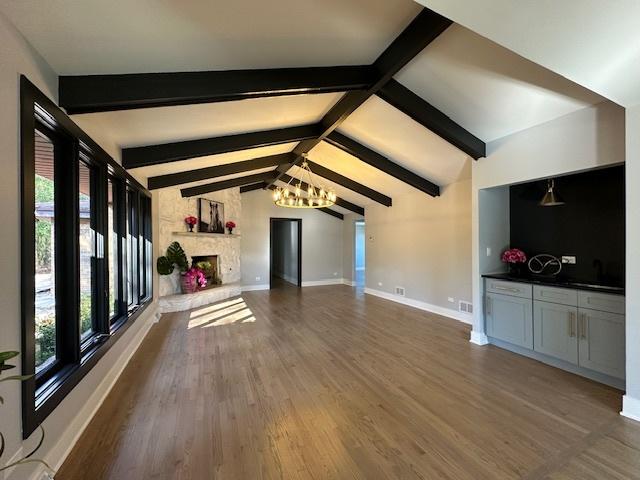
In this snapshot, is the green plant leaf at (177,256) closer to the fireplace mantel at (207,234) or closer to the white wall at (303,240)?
the fireplace mantel at (207,234)

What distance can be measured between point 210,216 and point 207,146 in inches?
137

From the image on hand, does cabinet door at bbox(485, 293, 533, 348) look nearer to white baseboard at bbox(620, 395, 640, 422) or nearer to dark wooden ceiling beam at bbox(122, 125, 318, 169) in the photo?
white baseboard at bbox(620, 395, 640, 422)

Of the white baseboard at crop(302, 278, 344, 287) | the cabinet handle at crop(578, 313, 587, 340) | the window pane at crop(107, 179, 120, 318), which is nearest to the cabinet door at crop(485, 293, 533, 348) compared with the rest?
the cabinet handle at crop(578, 313, 587, 340)

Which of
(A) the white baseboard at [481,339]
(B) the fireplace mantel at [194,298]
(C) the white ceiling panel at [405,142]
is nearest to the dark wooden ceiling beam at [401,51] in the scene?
(C) the white ceiling panel at [405,142]

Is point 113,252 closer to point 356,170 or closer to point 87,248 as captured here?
point 87,248

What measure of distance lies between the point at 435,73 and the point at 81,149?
343 centimetres

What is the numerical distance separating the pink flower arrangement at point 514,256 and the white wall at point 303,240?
6.15 metres

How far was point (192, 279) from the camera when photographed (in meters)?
6.21

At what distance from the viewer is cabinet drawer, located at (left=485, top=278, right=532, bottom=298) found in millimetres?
3496

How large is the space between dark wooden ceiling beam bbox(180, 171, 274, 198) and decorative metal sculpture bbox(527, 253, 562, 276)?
5.72 m

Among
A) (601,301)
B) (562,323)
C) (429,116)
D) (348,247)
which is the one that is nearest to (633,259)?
(601,301)

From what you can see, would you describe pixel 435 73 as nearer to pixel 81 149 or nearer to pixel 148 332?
pixel 81 149

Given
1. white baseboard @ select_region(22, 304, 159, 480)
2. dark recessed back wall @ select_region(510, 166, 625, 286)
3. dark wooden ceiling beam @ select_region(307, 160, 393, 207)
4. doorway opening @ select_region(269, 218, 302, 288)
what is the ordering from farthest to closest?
doorway opening @ select_region(269, 218, 302, 288)
dark wooden ceiling beam @ select_region(307, 160, 393, 207)
dark recessed back wall @ select_region(510, 166, 625, 286)
white baseboard @ select_region(22, 304, 159, 480)

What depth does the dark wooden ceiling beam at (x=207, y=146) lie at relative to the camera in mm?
3715
